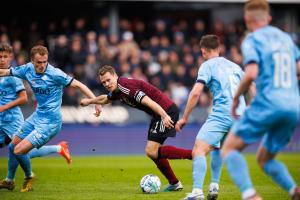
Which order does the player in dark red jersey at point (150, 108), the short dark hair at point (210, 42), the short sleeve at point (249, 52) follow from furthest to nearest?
the player in dark red jersey at point (150, 108) → the short dark hair at point (210, 42) → the short sleeve at point (249, 52)

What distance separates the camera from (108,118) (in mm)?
21203

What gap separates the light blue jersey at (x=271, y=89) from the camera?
7.13 m

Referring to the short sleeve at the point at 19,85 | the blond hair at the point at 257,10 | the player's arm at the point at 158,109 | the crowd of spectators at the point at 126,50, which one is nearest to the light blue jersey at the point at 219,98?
the player's arm at the point at 158,109

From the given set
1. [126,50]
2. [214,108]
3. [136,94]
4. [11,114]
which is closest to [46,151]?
[11,114]

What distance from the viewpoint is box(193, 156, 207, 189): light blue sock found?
9.21 metres

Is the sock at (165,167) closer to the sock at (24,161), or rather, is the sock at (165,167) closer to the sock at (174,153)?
the sock at (174,153)

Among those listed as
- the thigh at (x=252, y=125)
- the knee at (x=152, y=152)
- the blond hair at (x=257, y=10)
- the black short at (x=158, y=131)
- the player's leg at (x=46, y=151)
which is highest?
the blond hair at (x=257, y=10)

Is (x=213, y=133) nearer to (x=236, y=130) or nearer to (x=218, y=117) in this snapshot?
(x=218, y=117)

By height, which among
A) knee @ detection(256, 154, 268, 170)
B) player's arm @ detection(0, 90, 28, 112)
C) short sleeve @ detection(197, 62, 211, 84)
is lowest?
knee @ detection(256, 154, 268, 170)

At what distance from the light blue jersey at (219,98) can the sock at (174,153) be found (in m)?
0.87

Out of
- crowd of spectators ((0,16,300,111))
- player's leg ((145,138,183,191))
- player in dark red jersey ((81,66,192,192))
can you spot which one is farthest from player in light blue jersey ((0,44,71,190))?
crowd of spectators ((0,16,300,111))

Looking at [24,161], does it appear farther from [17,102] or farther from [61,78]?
[61,78]

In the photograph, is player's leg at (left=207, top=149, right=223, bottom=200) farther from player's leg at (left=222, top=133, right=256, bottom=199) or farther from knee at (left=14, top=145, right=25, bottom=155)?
knee at (left=14, top=145, right=25, bottom=155)

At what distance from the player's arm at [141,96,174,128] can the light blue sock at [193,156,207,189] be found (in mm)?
685
